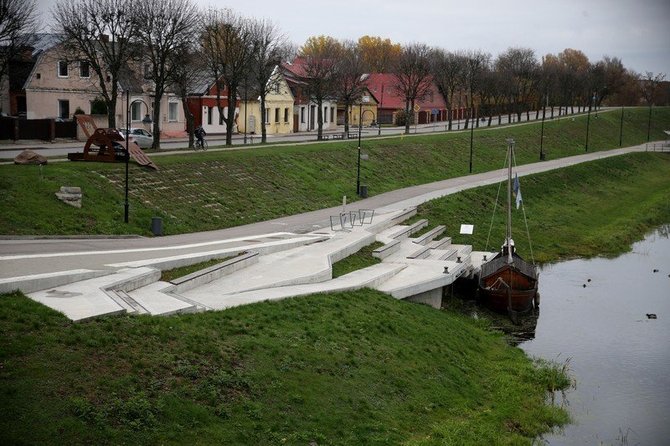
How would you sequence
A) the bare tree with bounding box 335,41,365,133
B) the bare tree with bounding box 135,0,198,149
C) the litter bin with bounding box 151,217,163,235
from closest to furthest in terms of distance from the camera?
1. the litter bin with bounding box 151,217,163,235
2. the bare tree with bounding box 135,0,198,149
3. the bare tree with bounding box 335,41,365,133

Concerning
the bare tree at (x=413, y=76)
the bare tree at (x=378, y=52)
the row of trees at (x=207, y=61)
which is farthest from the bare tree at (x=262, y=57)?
the bare tree at (x=378, y=52)

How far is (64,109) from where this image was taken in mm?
59531

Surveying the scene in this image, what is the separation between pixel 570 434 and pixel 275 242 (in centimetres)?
1398

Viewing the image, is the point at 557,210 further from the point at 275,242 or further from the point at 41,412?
the point at 41,412

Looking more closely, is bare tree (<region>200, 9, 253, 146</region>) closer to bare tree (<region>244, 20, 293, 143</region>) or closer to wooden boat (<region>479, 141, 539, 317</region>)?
bare tree (<region>244, 20, 293, 143</region>)

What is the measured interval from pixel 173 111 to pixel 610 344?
48551 mm

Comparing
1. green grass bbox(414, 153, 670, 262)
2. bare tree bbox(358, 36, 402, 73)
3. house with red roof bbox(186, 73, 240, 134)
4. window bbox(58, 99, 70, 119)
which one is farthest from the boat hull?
bare tree bbox(358, 36, 402, 73)

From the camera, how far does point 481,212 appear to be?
4716 cm

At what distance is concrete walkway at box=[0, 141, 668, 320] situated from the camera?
19906mm

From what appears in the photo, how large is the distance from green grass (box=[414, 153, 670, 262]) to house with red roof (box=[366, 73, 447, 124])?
31672mm

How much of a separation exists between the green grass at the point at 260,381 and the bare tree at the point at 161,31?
85.0 ft

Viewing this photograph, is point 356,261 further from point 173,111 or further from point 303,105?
point 303,105

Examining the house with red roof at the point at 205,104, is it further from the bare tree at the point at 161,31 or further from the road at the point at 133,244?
the road at the point at 133,244

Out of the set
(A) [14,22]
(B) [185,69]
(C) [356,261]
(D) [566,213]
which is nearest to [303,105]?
(B) [185,69]
